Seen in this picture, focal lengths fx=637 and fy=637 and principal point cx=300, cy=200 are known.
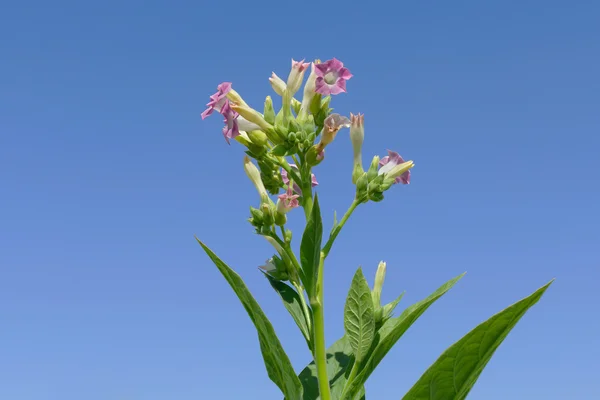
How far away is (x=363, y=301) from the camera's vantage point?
272 centimetres

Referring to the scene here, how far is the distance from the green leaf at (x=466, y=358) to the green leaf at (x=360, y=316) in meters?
0.38

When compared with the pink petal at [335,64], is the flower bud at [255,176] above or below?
below

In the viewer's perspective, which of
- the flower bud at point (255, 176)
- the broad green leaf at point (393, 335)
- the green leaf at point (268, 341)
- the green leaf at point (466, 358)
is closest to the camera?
the green leaf at point (466, 358)

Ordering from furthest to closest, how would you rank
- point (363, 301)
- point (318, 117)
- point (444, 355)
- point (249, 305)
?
point (318, 117) < point (363, 301) < point (249, 305) < point (444, 355)

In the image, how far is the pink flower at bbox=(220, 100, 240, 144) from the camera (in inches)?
111

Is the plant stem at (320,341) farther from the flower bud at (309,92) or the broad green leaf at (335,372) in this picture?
the flower bud at (309,92)

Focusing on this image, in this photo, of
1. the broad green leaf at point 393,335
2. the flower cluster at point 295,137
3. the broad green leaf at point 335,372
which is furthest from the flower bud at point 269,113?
the broad green leaf at point 335,372

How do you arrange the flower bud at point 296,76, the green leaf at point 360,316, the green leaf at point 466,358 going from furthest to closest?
the flower bud at point 296,76 < the green leaf at point 360,316 < the green leaf at point 466,358

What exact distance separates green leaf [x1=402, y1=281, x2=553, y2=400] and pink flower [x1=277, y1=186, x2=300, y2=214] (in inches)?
38.1

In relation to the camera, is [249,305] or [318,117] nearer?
[249,305]

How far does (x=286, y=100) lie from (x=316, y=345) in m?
1.09

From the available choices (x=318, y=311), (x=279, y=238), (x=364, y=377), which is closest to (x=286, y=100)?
(x=279, y=238)

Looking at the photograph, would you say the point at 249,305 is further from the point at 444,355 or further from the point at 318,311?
the point at 444,355

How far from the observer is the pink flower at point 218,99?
2.91 meters
